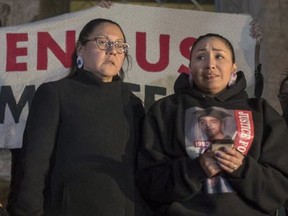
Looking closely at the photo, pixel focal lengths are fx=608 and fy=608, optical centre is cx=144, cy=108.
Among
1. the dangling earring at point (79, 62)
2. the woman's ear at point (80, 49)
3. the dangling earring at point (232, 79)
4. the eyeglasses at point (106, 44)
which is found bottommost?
the dangling earring at point (232, 79)

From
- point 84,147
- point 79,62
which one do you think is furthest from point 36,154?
point 79,62

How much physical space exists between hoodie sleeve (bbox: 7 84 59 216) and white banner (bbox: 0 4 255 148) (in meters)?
1.71

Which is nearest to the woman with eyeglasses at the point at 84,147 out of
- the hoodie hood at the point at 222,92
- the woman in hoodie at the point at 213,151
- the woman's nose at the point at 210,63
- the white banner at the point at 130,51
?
the woman in hoodie at the point at 213,151

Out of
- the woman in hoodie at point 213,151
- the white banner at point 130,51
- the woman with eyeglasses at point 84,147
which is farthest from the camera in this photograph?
the white banner at point 130,51

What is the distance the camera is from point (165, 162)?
2.21 metres

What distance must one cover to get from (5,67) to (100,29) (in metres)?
1.76

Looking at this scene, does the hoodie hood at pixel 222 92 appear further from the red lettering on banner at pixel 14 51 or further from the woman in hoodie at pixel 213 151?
the red lettering on banner at pixel 14 51

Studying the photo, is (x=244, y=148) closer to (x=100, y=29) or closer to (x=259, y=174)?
(x=259, y=174)

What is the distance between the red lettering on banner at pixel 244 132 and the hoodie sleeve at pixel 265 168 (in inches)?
0.9

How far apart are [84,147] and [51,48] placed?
1903 mm

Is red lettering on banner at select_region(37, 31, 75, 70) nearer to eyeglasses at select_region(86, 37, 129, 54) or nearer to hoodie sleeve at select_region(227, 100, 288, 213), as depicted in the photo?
eyeglasses at select_region(86, 37, 129, 54)

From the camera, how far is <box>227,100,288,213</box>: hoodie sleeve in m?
2.12

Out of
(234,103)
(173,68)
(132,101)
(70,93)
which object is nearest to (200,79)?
(234,103)

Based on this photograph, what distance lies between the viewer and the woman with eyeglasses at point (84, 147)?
2.24m
